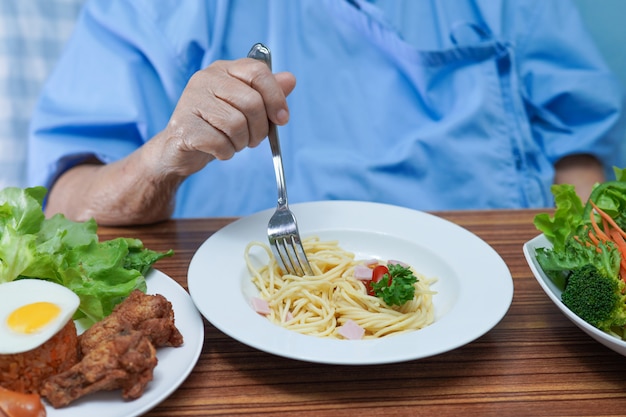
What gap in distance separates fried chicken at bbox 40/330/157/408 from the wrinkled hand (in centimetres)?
54

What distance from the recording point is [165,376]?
2.99 ft

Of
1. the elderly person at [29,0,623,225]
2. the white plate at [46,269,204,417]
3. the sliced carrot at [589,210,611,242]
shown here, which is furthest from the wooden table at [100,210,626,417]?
the elderly person at [29,0,623,225]

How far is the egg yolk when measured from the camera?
876mm

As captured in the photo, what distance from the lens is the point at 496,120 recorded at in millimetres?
1890

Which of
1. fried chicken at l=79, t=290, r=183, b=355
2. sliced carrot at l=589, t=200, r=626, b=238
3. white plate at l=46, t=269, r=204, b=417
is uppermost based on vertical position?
sliced carrot at l=589, t=200, r=626, b=238

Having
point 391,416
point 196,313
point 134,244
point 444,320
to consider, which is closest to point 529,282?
point 444,320

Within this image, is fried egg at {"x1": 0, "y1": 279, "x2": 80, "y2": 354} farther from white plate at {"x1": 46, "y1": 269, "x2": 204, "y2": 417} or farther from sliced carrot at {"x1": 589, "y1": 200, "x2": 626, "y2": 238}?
sliced carrot at {"x1": 589, "y1": 200, "x2": 626, "y2": 238}

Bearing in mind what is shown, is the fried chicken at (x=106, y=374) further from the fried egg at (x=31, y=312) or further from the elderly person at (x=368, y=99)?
the elderly person at (x=368, y=99)

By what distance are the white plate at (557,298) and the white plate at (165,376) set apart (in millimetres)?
538

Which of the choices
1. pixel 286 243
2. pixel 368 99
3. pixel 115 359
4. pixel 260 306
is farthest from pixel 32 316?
pixel 368 99

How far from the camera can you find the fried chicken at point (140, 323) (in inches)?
36.6

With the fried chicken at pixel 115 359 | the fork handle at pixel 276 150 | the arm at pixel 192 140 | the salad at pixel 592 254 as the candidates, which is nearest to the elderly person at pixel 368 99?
the arm at pixel 192 140

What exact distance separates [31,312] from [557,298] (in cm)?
77

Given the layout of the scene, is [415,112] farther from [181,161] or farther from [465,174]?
[181,161]
